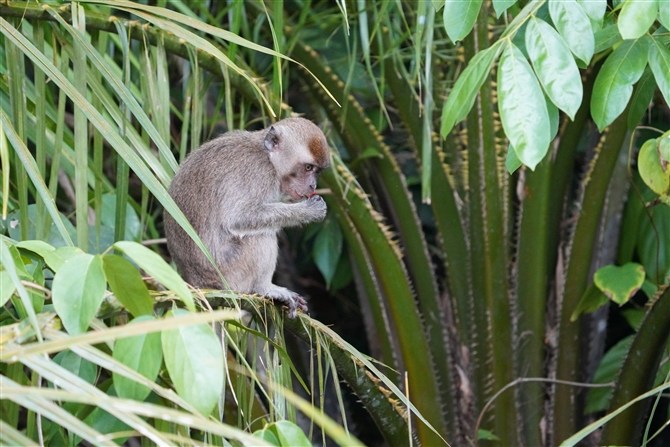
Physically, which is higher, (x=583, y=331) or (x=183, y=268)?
(x=183, y=268)

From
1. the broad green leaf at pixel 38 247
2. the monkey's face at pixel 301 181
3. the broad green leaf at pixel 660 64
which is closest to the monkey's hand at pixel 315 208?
the monkey's face at pixel 301 181

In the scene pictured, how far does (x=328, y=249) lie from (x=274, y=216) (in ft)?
3.37

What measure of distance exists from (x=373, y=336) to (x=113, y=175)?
1.82 meters

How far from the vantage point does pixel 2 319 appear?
5.11 feet

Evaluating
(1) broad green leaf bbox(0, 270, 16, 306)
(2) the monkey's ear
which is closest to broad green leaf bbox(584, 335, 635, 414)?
(2) the monkey's ear

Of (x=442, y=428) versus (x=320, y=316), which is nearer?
(x=442, y=428)

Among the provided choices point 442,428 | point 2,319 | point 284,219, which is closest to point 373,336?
point 442,428

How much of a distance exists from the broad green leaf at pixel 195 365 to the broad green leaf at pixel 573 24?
2.49ft

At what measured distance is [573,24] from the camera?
1269 mm

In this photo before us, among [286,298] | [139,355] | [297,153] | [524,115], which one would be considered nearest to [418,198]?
[297,153]

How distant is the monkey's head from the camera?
8.07ft

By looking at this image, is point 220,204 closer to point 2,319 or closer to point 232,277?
point 232,277

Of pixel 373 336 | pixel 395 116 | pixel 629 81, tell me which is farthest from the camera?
pixel 395 116

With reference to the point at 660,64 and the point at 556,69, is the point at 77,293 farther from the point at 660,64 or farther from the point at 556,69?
the point at 660,64
